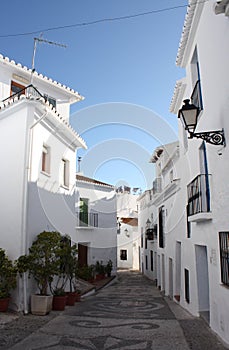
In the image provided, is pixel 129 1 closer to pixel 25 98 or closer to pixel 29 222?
pixel 25 98

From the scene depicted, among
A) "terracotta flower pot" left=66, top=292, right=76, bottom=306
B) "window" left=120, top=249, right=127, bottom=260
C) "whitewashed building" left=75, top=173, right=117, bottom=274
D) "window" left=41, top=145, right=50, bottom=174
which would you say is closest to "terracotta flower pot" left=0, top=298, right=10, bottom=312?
"terracotta flower pot" left=66, top=292, right=76, bottom=306

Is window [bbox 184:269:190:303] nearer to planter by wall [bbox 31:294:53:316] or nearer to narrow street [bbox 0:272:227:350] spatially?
narrow street [bbox 0:272:227:350]

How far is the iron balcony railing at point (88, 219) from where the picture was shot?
68.6 ft

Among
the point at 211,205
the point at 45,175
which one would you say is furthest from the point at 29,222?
the point at 211,205

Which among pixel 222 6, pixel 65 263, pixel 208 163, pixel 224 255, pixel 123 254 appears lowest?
pixel 123 254

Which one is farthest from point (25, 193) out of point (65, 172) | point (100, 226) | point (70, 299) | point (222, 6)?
point (100, 226)

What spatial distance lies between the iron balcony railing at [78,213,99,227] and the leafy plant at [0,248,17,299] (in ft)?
38.5

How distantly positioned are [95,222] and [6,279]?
1382 centimetres

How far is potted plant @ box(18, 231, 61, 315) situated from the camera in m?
9.07

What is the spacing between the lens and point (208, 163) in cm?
788

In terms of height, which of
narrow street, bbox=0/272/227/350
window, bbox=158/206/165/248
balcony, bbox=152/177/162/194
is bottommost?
narrow street, bbox=0/272/227/350

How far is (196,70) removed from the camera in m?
9.93

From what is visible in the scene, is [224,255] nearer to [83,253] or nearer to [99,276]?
[83,253]

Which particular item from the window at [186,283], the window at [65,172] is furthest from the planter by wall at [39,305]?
the window at [65,172]
